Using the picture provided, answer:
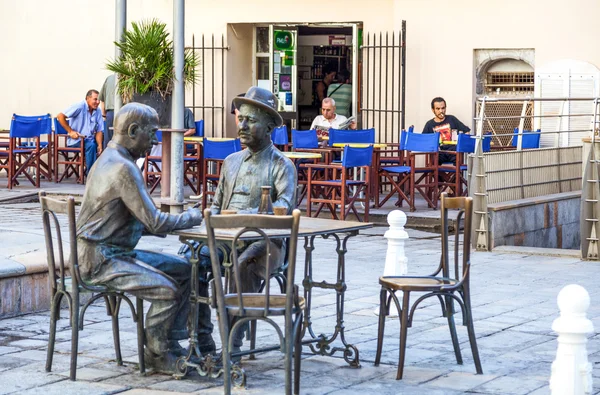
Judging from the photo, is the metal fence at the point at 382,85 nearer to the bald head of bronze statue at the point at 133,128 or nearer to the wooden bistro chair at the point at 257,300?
the bald head of bronze statue at the point at 133,128

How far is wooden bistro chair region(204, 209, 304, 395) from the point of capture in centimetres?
534

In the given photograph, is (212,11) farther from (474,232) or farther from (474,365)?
(474,365)

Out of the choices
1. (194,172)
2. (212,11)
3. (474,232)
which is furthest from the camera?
(212,11)

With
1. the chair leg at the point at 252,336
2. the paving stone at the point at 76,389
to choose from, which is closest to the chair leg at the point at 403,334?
the chair leg at the point at 252,336

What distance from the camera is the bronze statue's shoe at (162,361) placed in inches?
241

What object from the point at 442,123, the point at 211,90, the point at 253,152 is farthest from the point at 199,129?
the point at 253,152

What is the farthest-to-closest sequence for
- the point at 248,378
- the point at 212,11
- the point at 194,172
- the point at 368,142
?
the point at 212,11
the point at 194,172
the point at 368,142
the point at 248,378

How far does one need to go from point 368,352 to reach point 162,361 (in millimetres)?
1277

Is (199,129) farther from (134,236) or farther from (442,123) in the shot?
(134,236)

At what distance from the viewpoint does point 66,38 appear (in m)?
19.3

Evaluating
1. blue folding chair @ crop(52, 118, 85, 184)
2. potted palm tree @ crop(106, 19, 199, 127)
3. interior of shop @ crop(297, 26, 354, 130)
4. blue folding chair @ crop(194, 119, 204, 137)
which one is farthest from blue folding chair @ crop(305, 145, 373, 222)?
interior of shop @ crop(297, 26, 354, 130)

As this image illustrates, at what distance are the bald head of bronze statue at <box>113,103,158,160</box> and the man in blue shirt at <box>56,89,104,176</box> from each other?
1085 centimetres

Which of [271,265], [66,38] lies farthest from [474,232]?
[66,38]

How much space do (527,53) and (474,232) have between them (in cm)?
532
